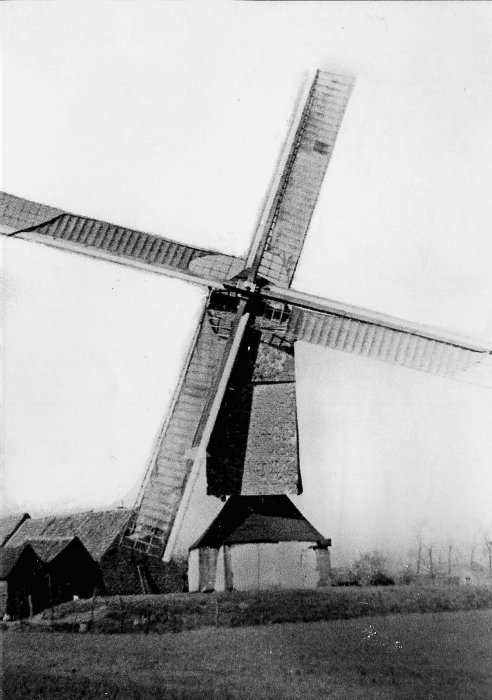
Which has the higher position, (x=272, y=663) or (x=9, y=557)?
(x=272, y=663)

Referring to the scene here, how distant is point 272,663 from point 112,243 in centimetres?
452

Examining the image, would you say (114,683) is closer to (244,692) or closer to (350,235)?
(244,692)

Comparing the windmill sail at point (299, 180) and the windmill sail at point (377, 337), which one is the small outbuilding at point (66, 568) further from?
the windmill sail at point (299, 180)

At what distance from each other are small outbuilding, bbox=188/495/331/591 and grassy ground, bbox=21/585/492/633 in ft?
0.86

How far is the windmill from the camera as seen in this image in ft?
18.4

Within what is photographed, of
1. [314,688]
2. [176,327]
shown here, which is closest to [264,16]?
[176,327]

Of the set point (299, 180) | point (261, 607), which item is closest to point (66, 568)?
point (261, 607)

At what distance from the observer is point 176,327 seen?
5688mm

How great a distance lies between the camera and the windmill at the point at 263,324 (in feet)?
18.4

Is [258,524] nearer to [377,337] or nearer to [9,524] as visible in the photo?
[377,337]

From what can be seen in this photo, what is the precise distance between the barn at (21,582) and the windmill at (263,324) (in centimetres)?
212

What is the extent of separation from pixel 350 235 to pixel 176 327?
7.14 feet

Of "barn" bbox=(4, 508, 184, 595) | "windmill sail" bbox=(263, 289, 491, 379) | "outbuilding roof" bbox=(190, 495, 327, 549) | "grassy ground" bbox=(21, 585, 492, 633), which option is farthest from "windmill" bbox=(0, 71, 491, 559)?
"barn" bbox=(4, 508, 184, 595)

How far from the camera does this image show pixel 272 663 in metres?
4.87
